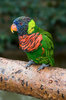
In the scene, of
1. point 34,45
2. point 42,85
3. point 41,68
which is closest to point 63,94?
point 42,85

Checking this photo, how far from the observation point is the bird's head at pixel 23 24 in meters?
1.30

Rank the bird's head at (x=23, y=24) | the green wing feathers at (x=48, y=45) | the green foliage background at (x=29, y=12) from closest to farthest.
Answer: the bird's head at (x=23, y=24), the green wing feathers at (x=48, y=45), the green foliage background at (x=29, y=12)

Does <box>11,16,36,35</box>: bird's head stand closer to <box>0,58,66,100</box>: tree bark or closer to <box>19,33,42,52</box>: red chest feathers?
<box>19,33,42,52</box>: red chest feathers

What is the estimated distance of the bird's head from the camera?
4.28ft

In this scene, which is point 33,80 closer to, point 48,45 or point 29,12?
point 48,45

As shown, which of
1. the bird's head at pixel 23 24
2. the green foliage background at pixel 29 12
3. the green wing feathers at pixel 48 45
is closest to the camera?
the bird's head at pixel 23 24

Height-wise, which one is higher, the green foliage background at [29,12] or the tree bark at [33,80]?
the green foliage background at [29,12]

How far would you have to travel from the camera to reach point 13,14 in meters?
3.32

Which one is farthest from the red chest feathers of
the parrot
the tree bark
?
the tree bark

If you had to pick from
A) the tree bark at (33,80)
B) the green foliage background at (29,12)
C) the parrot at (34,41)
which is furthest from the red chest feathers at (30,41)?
the green foliage background at (29,12)

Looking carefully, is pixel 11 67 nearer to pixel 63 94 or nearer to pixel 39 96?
pixel 39 96

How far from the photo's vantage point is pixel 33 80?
142cm

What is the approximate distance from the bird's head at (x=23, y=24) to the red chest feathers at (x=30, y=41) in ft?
0.19

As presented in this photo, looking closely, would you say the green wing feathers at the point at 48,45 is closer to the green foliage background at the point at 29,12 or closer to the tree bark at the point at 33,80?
the tree bark at the point at 33,80
